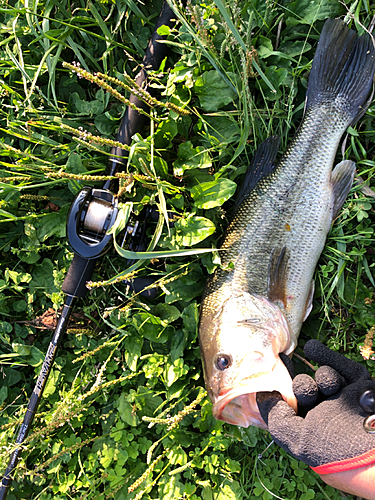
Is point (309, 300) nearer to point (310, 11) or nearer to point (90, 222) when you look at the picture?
point (90, 222)

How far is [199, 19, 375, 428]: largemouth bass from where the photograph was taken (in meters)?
→ 2.18

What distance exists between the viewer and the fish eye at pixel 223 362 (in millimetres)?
2148

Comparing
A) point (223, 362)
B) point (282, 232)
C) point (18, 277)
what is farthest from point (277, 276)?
→ point (18, 277)

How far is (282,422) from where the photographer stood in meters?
1.93

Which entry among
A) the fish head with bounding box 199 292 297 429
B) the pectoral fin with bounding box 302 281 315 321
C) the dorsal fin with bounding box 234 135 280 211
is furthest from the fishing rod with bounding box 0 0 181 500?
the pectoral fin with bounding box 302 281 315 321

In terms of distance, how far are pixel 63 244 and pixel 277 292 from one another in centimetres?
184

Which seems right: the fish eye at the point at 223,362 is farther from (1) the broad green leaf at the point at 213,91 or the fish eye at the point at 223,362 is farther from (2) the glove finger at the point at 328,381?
(1) the broad green leaf at the point at 213,91

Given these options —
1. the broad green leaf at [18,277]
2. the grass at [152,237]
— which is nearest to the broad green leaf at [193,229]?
the grass at [152,237]

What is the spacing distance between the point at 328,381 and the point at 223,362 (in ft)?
2.04

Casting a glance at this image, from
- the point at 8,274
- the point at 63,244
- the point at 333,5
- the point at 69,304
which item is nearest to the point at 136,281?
the point at 69,304

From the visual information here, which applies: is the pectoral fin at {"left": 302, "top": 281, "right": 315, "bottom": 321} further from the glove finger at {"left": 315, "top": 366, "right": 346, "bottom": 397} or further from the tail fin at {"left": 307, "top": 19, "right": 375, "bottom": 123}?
the tail fin at {"left": 307, "top": 19, "right": 375, "bottom": 123}

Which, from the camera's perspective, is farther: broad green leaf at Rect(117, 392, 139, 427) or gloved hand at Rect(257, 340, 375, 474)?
broad green leaf at Rect(117, 392, 139, 427)

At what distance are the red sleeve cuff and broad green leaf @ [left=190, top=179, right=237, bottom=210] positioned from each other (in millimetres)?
1605

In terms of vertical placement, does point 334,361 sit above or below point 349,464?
above
